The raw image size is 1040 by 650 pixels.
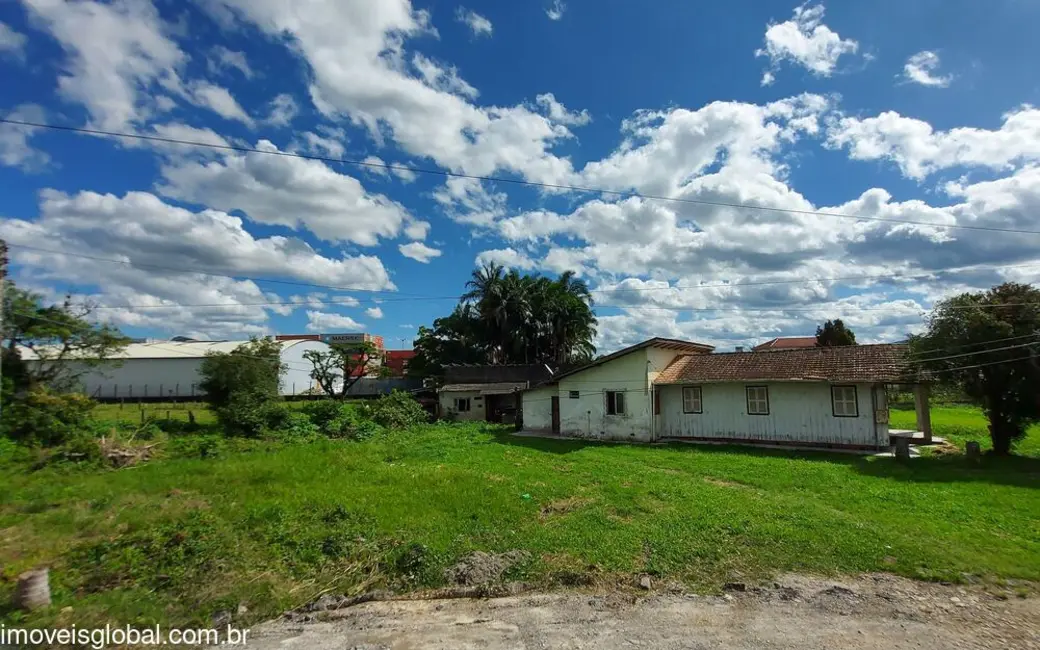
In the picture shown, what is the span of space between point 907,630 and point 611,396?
17966 millimetres

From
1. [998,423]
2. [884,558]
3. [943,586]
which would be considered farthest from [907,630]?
[998,423]

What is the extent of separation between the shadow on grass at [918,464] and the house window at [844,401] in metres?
1.56

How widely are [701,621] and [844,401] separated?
16.0 meters

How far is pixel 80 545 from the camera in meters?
8.50

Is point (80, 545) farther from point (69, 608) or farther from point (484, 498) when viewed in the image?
point (484, 498)

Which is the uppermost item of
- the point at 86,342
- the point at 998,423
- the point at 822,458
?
the point at 86,342

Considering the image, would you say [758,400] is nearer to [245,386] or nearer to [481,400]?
[481,400]

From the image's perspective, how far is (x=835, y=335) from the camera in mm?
44062

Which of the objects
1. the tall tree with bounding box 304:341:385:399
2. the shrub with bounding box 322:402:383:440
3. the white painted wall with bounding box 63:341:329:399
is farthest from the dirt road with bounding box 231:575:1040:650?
the white painted wall with bounding box 63:341:329:399

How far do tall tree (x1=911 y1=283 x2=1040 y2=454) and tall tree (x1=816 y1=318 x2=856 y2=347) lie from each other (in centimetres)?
2989

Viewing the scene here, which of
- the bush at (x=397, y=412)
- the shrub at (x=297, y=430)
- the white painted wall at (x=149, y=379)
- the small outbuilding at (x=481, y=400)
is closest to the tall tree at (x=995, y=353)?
the small outbuilding at (x=481, y=400)

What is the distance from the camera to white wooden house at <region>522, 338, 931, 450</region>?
17953 millimetres

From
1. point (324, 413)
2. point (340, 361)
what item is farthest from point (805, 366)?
point (340, 361)

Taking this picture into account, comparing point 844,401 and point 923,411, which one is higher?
point 844,401
